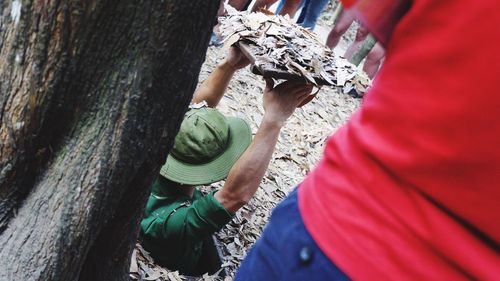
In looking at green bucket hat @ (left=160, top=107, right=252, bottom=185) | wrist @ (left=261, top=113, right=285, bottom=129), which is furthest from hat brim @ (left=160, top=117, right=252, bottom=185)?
wrist @ (left=261, top=113, right=285, bottom=129)

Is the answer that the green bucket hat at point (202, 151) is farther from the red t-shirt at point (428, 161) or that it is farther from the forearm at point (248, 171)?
the red t-shirt at point (428, 161)

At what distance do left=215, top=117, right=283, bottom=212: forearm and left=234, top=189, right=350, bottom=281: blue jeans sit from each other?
4.09 ft

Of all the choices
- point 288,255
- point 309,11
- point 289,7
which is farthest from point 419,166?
point 309,11

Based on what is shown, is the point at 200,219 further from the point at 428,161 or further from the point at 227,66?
the point at 428,161

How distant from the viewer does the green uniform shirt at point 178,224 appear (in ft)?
8.00

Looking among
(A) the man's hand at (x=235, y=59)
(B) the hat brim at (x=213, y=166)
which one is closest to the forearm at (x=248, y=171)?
(B) the hat brim at (x=213, y=166)

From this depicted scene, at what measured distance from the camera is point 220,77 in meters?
3.23

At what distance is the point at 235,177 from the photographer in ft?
8.18

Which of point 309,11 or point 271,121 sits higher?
point 271,121

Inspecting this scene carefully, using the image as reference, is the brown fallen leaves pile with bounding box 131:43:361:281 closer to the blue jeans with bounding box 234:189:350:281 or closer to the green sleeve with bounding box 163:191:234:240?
the green sleeve with bounding box 163:191:234:240

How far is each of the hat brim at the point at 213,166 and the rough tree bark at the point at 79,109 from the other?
961 mm

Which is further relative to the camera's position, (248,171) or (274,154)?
(274,154)

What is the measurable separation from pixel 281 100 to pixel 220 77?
786mm

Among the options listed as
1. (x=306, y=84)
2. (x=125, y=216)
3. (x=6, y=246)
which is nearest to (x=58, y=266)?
(x=6, y=246)
